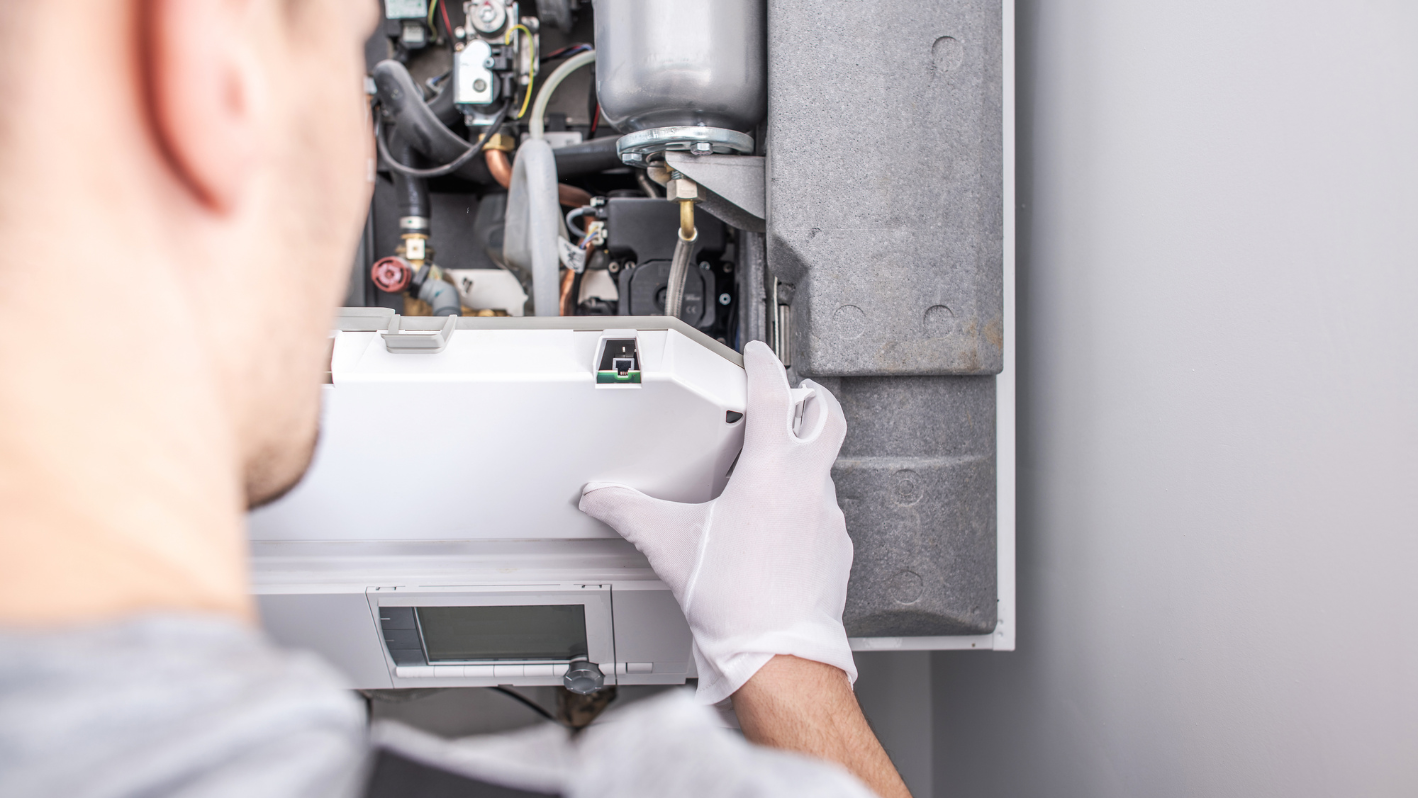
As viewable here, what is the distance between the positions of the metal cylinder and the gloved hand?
0.96 ft

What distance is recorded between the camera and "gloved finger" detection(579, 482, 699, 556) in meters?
0.65

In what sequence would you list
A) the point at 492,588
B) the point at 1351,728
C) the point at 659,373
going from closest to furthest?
the point at 1351,728 < the point at 659,373 < the point at 492,588

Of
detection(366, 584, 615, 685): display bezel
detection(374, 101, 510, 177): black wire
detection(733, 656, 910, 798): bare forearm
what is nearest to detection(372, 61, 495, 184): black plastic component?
detection(374, 101, 510, 177): black wire

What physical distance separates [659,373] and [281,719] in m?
0.42

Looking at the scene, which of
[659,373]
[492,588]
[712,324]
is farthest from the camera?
[712,324]

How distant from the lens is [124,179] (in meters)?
0.20

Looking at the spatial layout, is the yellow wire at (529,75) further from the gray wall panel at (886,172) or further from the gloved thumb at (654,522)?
the gloved thumb at (654,522)

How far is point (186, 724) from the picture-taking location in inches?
6.5

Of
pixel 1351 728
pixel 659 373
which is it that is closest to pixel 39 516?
pixel 659 373

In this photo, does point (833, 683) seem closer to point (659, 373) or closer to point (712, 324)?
point (659, 373)

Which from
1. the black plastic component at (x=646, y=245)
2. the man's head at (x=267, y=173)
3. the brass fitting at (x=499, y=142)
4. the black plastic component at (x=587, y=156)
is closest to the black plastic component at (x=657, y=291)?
the black plastic component at (x=646, y=245)

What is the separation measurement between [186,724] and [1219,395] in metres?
0.68

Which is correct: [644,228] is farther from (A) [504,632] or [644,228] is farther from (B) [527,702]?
(B) [527,702]

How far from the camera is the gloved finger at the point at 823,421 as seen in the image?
0.69 metres
